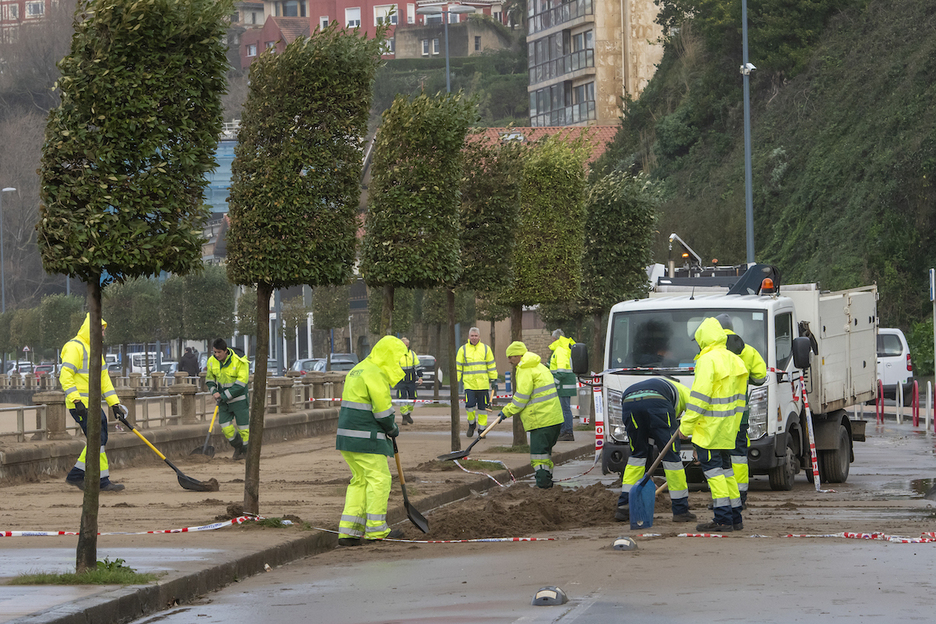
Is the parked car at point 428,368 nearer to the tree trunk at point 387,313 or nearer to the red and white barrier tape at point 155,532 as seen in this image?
the tree trunk at point 387,313

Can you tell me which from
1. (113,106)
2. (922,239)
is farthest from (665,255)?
(113,106)

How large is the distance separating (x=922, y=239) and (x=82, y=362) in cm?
2878

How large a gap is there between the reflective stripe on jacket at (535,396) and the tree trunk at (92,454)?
6541 millimetres

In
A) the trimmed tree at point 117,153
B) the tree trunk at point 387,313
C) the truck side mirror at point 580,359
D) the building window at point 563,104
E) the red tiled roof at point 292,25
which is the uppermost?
the red tiled roof at point 292,25

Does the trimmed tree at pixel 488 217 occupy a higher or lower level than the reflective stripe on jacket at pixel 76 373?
higher

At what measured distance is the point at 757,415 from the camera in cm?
1475

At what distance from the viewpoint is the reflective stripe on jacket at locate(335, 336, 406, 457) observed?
11258 millimetres

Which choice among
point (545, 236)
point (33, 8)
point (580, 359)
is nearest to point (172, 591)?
point (580, 359)

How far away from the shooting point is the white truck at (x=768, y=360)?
49.1ft

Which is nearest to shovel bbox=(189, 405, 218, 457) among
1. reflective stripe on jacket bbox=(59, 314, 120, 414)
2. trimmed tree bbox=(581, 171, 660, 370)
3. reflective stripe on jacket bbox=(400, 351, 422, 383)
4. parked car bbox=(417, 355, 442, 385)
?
reflective stripe on jacket bbox=(59, 314, 120, 414)

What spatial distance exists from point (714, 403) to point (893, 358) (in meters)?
22.9

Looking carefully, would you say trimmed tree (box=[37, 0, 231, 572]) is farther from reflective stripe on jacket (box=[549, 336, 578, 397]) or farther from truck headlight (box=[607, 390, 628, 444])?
reflective stripe on jacket (box=[549, 336, 578, 397])

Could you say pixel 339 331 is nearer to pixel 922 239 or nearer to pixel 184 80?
pixel 922 239

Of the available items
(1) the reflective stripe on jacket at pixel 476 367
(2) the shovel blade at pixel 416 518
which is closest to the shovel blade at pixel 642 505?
(2) the shovel blade at pixel 416 518
